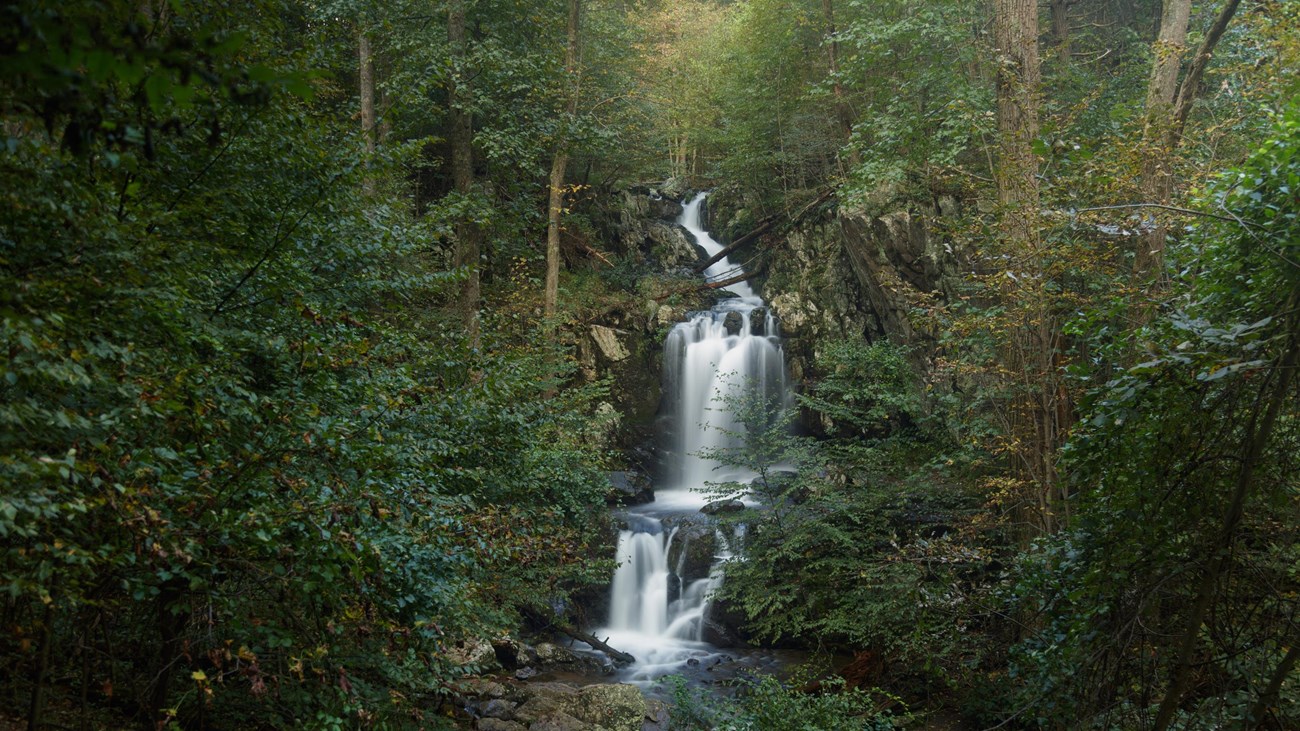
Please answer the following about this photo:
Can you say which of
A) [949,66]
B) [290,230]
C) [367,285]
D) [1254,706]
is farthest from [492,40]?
[1254,706]

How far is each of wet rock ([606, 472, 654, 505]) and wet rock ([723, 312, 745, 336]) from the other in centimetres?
401

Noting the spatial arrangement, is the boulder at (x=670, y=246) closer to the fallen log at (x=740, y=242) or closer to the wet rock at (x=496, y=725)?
the fallen log at (x=740, y=242)

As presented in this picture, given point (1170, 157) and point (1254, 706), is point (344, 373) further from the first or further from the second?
point (1170, 157)

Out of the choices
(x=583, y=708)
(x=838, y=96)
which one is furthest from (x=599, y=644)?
(x=838, y=96)

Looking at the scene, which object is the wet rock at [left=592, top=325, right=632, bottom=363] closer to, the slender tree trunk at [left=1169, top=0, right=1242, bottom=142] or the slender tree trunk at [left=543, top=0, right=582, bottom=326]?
the slender tree trunk at [left=543, top=0, right=582, bottom=326]

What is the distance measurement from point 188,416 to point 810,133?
16.0m

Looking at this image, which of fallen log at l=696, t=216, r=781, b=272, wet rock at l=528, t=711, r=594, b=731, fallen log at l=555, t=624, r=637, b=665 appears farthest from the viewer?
fallen log at l=696, t=216, r=781, b=272

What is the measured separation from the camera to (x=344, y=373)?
4973mm

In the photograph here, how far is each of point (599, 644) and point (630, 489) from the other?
3784mm

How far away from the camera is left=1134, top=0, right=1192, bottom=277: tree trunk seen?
6.46 meters

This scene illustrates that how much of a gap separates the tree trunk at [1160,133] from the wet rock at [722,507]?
7.25 m

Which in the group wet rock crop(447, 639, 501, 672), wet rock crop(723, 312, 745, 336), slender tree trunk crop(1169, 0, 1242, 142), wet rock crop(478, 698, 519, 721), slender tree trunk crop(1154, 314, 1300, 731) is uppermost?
slender tree trunk crop(1169, 0, 1242, 142)

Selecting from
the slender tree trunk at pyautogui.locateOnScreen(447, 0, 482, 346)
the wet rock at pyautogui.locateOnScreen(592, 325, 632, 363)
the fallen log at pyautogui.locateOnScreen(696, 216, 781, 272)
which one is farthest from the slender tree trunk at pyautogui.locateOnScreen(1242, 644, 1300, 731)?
the fallen log at pyautogui.locateOnScreen(696, 216, 781, 272)

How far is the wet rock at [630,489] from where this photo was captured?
14078 millimetres
